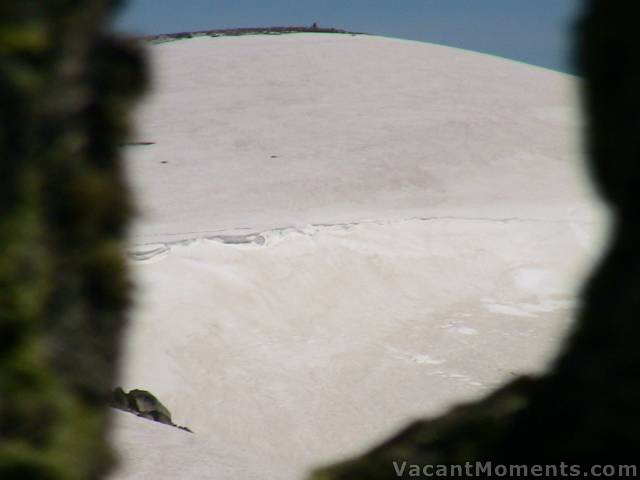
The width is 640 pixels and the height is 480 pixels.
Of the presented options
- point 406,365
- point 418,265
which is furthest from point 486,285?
point 406,365

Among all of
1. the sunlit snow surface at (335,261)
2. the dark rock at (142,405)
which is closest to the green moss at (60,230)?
the sunlit snow surface at (335,261)

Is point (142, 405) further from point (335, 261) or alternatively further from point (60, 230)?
point (60, 230)

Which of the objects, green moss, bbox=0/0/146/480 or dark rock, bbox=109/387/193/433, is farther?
dark rock, bbox=109/387/193/433

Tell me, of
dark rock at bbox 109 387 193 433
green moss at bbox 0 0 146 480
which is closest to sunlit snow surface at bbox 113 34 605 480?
green moss at bbox 0 0 146 480

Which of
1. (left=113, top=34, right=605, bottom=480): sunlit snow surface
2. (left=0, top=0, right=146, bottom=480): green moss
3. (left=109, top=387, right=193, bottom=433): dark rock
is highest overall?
(left=0, top=0, right=146, bottom=480): green moss

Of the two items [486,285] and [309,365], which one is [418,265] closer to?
[486,285]

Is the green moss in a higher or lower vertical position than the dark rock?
higher

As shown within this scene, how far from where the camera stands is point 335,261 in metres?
14.7

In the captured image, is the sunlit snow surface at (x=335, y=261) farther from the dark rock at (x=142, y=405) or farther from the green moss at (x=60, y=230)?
the dark rock at (x=142, y=405)

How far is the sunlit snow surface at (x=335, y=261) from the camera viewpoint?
10430mm

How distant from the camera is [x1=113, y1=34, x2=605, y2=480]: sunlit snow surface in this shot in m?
10.4

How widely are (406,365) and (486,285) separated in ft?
11.0

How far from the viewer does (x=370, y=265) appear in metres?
14.9

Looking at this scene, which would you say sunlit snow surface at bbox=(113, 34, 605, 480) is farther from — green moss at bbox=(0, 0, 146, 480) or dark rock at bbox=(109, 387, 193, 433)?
dark rock at bbox=(109, 387, 193, 433)
